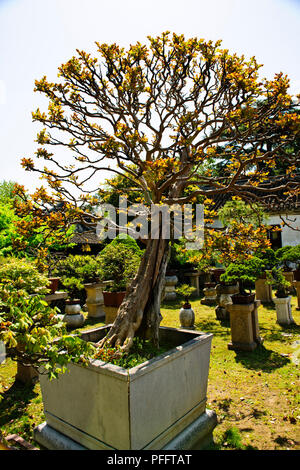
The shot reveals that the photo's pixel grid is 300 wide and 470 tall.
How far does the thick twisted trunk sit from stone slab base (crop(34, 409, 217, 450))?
1036mm

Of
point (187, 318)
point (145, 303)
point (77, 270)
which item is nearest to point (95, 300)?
point (77, 270)

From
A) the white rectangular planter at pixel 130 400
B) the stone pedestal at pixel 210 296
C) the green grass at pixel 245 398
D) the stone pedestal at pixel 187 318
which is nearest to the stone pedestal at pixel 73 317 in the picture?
the green grass at pixel 245 398

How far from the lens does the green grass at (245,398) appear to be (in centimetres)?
324

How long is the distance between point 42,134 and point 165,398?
153 inches

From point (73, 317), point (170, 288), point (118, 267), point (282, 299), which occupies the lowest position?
point (73, 317)

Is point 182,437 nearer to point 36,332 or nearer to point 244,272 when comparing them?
point 36,332

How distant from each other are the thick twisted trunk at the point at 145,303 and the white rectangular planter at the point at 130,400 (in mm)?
754

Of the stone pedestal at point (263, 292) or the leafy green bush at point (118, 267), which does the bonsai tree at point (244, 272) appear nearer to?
the leafy green bush at point (118, 267)

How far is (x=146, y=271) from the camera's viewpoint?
416 centimetres

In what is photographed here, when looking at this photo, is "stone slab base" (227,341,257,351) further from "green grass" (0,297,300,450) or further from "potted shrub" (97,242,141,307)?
"potted shrub" (97,242,141,307)

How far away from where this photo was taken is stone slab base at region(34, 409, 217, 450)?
9.57 ft

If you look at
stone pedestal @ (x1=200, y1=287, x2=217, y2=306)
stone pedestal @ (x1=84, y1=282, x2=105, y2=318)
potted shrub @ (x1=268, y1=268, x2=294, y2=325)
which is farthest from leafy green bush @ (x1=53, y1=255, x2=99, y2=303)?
potted shrub @ (x1=268, y1=268, x2=294, y2=325)

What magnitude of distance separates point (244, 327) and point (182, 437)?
316 centimetres

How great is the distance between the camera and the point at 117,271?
7465 millimetres
